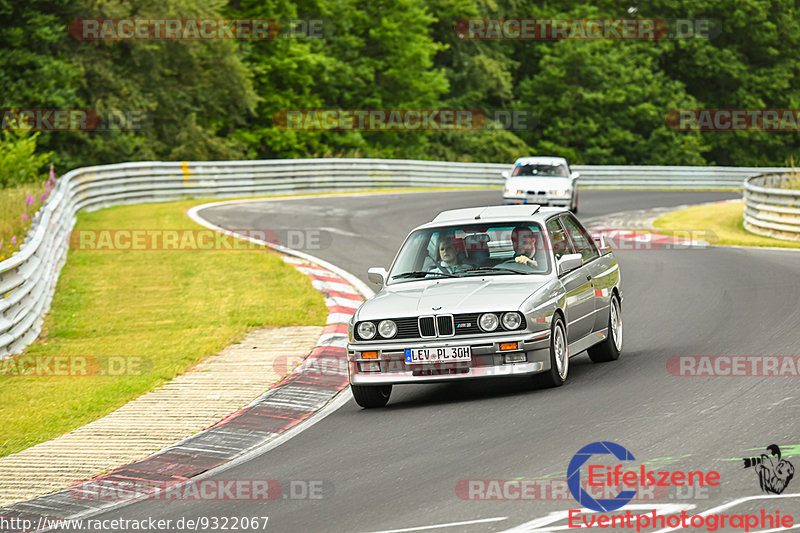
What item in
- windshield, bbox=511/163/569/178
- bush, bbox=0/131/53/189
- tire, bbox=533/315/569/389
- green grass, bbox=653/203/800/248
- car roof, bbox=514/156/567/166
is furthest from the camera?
car roof, bbox=514/156/567/166

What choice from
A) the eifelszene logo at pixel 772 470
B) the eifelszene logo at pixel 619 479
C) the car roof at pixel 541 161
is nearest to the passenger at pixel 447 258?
the eifelszene logo at pixel 619 479

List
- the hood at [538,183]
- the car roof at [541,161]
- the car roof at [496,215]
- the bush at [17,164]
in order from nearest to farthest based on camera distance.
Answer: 1. the car roof at [496,215]
2. the bush at [17,164]
3. the hood at [538,183]
4. the car roof at [541,161]

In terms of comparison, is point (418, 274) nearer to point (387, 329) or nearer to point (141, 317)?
point (387, 329)

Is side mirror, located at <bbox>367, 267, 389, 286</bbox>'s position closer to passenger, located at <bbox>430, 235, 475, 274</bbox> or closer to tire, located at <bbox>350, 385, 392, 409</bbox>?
passenger, located at <bbox>430, 235, 475, 274</bbox>

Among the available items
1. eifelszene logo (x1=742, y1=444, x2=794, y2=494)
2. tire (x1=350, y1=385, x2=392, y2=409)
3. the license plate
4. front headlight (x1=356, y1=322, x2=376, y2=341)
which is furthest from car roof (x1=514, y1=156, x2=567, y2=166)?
eifelszene logo (x1=742, y1=444, x2=794, y2=494)

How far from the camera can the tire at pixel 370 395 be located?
9538mm

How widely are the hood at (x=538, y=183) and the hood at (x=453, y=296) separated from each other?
734 inches

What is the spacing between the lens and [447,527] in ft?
19.8

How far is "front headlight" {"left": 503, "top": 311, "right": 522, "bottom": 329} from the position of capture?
30.2 ft

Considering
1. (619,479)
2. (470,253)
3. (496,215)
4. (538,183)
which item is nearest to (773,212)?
(538,183)

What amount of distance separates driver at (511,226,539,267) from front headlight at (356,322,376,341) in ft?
5.36

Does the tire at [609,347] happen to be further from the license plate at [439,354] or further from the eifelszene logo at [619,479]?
the eifelszene logo at [619,479]

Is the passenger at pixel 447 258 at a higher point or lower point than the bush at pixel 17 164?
lower

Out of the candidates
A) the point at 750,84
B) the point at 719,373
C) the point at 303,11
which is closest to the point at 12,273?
the point at 719,373
